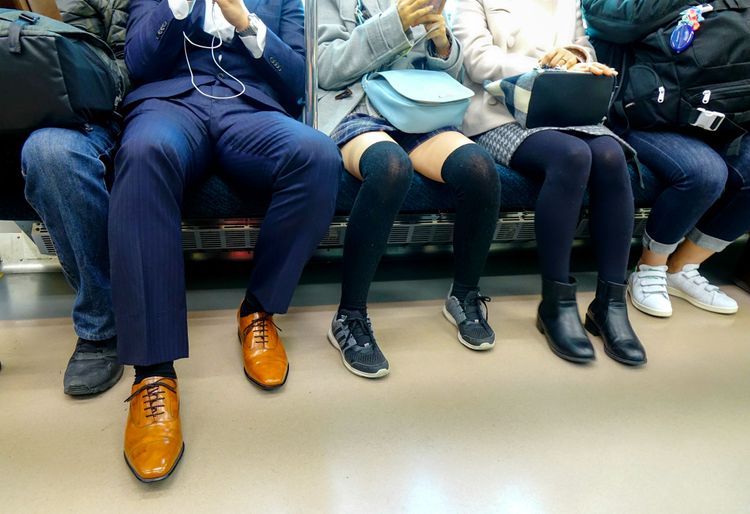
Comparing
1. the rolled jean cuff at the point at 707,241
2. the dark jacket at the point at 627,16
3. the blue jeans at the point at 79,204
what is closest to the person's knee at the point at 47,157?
the blue jeans at the point at 79,204

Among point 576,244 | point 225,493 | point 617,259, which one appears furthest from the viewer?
point 576,244

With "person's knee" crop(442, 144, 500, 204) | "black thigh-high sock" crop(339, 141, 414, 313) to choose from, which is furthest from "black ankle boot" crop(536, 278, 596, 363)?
"black thigh-high sock" crop(339, 141, 414, 313)

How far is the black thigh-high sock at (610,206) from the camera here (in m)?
1.34

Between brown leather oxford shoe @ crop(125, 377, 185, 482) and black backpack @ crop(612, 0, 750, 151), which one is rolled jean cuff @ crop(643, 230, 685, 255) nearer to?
black backpack @ crop(612, 0, 750, 151)

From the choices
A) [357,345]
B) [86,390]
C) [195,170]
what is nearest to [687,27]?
[357,345]

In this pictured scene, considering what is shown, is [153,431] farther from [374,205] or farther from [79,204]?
[374,205]

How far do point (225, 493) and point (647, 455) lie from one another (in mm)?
936

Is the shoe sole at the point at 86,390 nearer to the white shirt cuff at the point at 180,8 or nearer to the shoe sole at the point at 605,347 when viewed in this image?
the white shirt cuff at the point at 180,8

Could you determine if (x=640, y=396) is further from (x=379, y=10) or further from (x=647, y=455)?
(x=379, y=10)

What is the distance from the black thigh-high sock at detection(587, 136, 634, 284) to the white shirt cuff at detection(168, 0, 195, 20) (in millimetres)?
1173

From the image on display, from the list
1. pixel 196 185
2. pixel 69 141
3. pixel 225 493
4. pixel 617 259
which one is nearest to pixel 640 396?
pixel 617 259

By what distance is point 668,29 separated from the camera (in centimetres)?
151

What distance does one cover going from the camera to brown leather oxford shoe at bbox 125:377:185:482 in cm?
88

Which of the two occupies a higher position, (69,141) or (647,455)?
(69,141)
